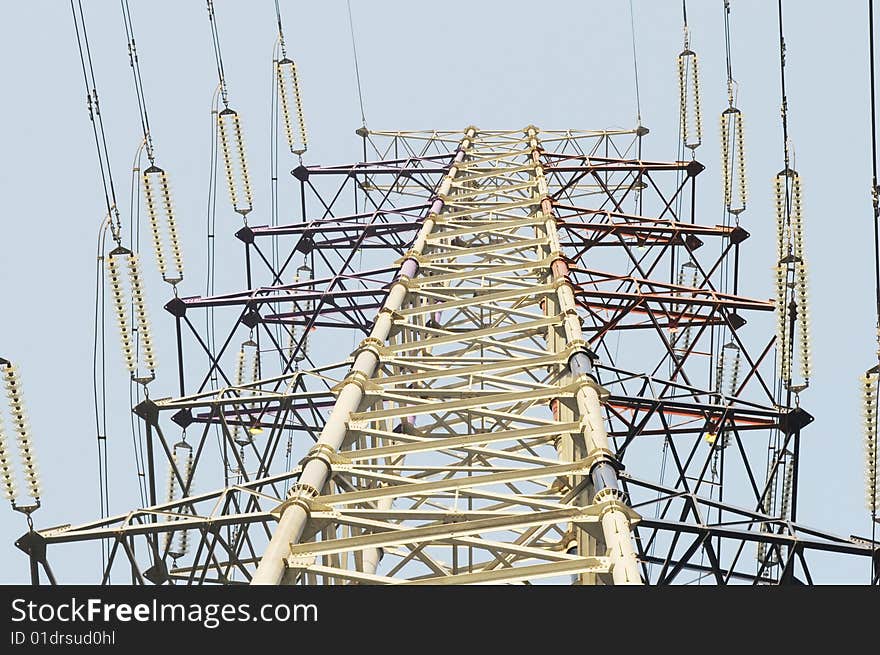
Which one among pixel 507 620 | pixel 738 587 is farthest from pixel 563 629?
pixel 738 587

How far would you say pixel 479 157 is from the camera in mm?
39094

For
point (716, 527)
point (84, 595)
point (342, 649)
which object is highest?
point (716, 527)

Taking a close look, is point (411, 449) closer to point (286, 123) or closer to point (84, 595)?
point (84, 595)

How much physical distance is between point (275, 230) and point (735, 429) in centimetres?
1237

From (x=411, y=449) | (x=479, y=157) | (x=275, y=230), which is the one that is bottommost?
(x=411, y=449)

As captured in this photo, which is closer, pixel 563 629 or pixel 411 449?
pixel 563 629

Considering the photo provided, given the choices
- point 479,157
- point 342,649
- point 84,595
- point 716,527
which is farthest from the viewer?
point 479,157

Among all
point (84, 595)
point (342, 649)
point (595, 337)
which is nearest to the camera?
point (342, 649)

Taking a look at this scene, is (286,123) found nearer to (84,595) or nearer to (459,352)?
(459,352)

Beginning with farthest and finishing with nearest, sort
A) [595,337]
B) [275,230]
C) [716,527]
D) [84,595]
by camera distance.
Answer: [275,230] < [595,337] < [716,527] < [84,595]

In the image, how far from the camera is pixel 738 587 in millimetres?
11969

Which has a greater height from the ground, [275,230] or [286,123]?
[286,123]

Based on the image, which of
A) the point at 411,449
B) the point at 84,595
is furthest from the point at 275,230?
the point at 84,595

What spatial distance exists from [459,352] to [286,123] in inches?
607
